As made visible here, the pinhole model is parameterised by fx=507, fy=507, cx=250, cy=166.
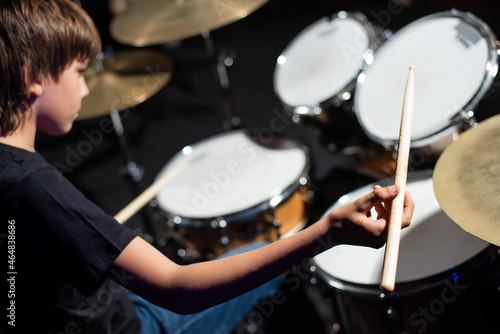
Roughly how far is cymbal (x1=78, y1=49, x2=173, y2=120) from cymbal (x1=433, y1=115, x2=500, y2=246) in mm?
1213

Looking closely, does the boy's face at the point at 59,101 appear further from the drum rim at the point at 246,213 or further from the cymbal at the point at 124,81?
the cymbal at the point at 124,81

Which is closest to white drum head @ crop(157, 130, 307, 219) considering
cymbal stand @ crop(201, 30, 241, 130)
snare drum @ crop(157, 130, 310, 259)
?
snare drum @ crop(157, 130, 310, 259)

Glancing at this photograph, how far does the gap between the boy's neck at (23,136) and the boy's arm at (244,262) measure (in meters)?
0.29

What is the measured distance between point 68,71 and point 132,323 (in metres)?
0.51

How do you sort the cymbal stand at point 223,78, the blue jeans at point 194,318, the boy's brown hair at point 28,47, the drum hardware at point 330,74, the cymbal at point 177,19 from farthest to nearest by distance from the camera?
the cymbal stand at point 223,78
the cymbal at point 177,19
the drum hardware at point 330,74
the blue jeans at point 194,318
the boy's brown hair at point 28,47

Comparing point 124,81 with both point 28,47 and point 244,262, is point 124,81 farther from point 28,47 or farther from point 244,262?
point 244,262

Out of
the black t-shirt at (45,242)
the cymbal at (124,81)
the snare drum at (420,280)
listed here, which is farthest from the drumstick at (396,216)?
the cymbal at (124,81)

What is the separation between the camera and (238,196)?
1479 millimetres

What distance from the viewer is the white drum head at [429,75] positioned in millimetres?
1196

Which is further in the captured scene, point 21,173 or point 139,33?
point 139,33

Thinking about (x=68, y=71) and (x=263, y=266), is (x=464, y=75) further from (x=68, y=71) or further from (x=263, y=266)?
(x=68, y=71)

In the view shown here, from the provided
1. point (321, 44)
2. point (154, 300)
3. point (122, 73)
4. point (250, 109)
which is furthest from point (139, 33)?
point (154, 300)

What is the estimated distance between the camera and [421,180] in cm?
121

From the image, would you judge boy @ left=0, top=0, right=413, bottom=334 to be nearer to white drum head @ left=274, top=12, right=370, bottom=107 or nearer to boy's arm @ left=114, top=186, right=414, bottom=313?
boy's arm @ left=114, top=186, right=414, bottom=313
